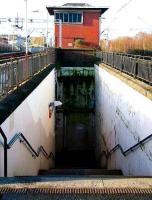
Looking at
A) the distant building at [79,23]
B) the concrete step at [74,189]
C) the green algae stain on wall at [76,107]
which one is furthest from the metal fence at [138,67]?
the distant building at [79,23]

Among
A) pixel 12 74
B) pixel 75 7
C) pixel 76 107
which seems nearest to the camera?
pixel 12 74

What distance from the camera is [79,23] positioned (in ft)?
136

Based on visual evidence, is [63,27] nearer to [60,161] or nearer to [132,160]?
[60,161]

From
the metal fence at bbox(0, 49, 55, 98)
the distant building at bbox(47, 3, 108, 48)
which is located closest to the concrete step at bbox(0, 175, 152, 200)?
the metal fence at bbox(0, 49, 55, 98)

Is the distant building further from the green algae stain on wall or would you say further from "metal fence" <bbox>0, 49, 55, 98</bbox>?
"metal fence" <bbox>0, 49, 55, 98</bbox>

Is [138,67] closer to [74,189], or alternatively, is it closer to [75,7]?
[74,189]

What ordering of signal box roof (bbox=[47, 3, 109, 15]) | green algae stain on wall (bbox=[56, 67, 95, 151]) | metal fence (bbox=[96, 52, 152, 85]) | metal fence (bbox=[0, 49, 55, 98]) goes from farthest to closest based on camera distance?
1. signal box roof (bbox=[47, 3, 109, 15])
2. green algae stain on wall (bbox=[56, 67, 95, 151])
3. metal fence (bbox=[96, 52, 152, 85])
4. metal fence (bbox=[0, 49, 55, 98])

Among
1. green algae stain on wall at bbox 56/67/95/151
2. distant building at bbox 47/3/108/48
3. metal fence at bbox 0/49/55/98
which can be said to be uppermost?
distant building at bbox 47/3/108/48

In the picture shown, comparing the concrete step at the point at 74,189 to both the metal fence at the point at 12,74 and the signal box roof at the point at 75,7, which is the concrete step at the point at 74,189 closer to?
the metal fence at the point at 12,74

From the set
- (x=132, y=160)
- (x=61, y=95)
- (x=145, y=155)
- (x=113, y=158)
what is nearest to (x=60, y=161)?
(x=61, y=95)

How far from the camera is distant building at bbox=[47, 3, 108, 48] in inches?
→ 1622

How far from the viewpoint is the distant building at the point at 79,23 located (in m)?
41.2

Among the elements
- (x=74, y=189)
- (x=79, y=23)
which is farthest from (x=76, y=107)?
(x=74, y=189)

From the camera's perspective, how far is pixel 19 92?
32.8 ft
